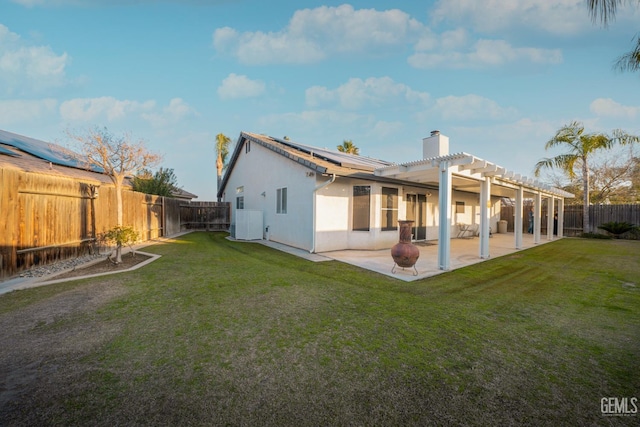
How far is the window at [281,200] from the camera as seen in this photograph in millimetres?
10859

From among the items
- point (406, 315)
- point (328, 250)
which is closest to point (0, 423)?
point (406, 315)

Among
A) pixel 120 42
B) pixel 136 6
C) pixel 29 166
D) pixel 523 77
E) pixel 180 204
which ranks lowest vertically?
pixel 180 204

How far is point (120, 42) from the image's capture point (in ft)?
33.0

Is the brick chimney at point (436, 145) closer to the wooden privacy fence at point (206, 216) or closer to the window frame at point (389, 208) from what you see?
the window frame at point (389, 208)

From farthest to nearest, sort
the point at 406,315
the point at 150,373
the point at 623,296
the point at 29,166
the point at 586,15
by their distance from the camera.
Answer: the point at 29,166 → the point at 623,296 → the point at 406,315 → the point at 586,15 → the point at 150,373

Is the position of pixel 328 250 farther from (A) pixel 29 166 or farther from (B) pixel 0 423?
(A) pixel 29 166

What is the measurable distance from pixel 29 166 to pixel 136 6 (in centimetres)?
828

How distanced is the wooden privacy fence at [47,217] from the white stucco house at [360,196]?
18.3 feet

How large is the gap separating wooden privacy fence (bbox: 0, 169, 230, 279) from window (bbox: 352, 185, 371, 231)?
26.8 feet

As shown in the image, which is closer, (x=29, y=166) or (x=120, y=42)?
(x=120, y=42)

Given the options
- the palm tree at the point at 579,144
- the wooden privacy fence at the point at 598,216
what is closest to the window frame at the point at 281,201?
the palm tree at the point at 579,144

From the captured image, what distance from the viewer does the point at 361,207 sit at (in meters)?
9.68

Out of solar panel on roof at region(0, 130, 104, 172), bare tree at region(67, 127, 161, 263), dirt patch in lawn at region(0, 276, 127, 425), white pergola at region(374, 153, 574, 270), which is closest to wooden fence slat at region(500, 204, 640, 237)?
white pergola at region(374, 153, 574, 270)

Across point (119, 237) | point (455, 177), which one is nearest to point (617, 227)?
point (455, 177)
